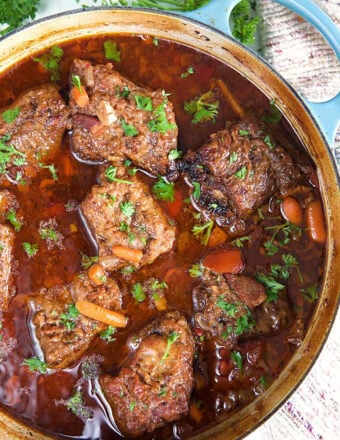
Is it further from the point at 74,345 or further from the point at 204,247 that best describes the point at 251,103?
the point at 74,345

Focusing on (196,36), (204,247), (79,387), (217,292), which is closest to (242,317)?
(217,292)

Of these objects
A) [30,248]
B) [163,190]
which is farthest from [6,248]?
[163,190]

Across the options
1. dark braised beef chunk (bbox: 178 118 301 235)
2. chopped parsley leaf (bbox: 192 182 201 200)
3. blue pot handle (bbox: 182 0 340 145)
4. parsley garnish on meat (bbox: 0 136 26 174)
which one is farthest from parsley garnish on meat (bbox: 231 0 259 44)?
parsley garnish on meat (bbox: 0 136 26 174)

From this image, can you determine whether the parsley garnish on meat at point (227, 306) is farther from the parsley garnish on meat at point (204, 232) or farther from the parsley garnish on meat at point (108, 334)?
the parsley garnish on meat at point (108, 334)

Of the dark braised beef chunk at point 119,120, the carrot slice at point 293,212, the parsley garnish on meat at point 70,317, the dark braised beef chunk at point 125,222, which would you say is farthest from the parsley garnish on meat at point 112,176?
the carrot slice at point 293,212

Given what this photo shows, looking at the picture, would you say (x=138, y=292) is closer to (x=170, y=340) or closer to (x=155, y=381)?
(x=170, y=340)
